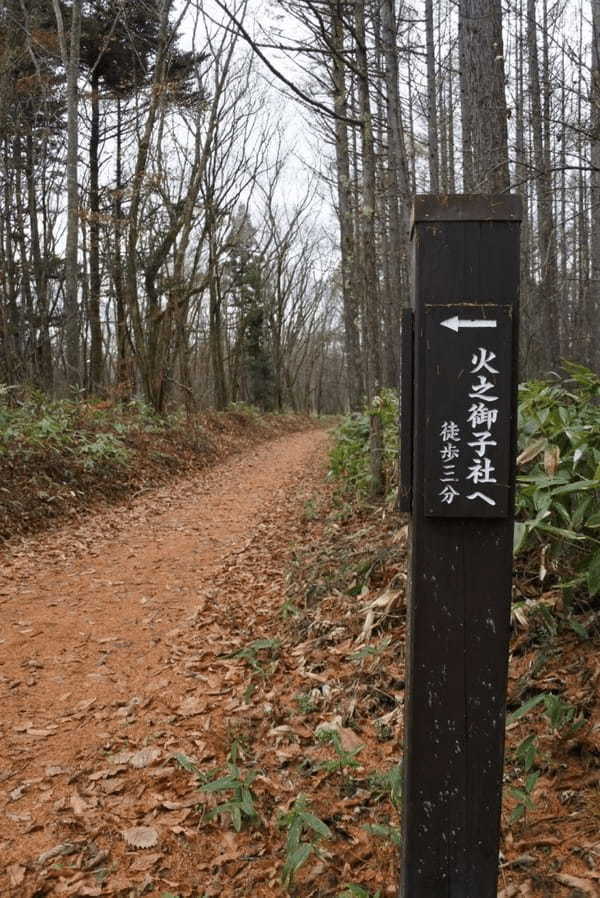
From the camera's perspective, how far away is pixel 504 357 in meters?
1.76

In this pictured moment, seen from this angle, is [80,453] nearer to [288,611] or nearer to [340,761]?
[288,611]

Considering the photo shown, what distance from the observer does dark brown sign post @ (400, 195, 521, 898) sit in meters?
1.78

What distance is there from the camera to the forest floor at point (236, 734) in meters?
2.41

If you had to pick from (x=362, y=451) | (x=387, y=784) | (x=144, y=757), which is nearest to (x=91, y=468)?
(x=362, y=451)

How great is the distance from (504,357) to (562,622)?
7.19ft

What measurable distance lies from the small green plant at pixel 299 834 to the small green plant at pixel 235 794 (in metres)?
0.15

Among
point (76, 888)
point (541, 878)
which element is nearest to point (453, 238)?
point (541, 878)

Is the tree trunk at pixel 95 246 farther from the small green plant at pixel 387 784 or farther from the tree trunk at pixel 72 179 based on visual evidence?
the small green plant at pixel 387 784

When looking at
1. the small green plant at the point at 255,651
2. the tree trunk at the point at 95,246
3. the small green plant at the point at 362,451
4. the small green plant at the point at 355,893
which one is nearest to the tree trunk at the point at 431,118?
the small green plant at the point at 362,451

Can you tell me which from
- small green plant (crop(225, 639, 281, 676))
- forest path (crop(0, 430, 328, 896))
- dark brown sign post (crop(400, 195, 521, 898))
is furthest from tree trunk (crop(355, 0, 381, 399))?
dark brown sign post (crop(400, 195, 521, 898))

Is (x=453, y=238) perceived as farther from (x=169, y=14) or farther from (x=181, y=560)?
(x=169, y=14)

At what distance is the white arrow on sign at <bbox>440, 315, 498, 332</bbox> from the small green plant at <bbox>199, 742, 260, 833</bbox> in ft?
7.20

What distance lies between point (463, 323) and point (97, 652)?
370cm

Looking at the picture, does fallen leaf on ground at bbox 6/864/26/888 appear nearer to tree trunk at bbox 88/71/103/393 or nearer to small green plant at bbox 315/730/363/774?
small green plant at bbox 315/730/363/774
